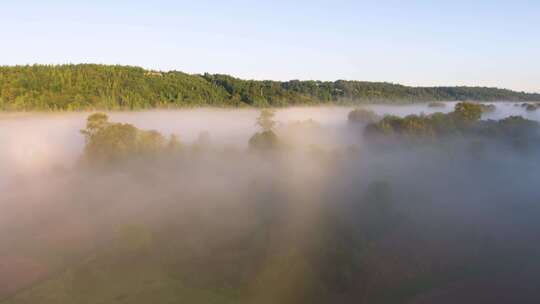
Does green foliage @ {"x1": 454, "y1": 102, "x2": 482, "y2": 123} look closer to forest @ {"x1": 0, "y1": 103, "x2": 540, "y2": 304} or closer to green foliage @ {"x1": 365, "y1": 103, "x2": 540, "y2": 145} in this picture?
green foliage @ {"x1": 365, "y1": 103, "x2": 540, "y2": 145}

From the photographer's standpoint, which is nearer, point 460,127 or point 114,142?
point 114,142

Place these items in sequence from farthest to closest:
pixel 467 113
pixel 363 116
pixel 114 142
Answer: pixel 363 116 < pixel 467 113 < pixel 114 142

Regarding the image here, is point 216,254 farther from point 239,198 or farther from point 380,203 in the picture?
point 380,203

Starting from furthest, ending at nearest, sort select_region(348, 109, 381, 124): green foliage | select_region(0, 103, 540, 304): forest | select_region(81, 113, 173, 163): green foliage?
select_region(348, 109, 381, 124): green foliage < select_region(81, 113, 173, 163): green foliage < select_region(0, 103, 540, 304): forest

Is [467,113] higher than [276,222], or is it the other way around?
[467,113]

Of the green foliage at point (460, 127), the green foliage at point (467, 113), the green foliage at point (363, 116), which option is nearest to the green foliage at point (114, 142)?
the green foliage at point (460, 127)

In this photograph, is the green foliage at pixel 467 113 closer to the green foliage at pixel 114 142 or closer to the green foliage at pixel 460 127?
the green foliage at pixel 460 127

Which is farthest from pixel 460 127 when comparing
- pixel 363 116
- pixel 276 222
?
pixel 276 222

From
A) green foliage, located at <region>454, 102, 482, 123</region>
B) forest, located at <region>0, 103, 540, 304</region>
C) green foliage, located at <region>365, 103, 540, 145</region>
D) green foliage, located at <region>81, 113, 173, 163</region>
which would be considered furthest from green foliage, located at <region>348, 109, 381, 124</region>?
green foliage, located at <region>81, 113, 173, 163</region>

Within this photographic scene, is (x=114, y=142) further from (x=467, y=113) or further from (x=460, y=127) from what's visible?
(x=467, y=113)

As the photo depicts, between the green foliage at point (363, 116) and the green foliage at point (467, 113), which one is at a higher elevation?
the green foliage at point (467, 113)

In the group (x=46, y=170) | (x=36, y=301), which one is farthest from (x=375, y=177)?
(x=46, y=170)
